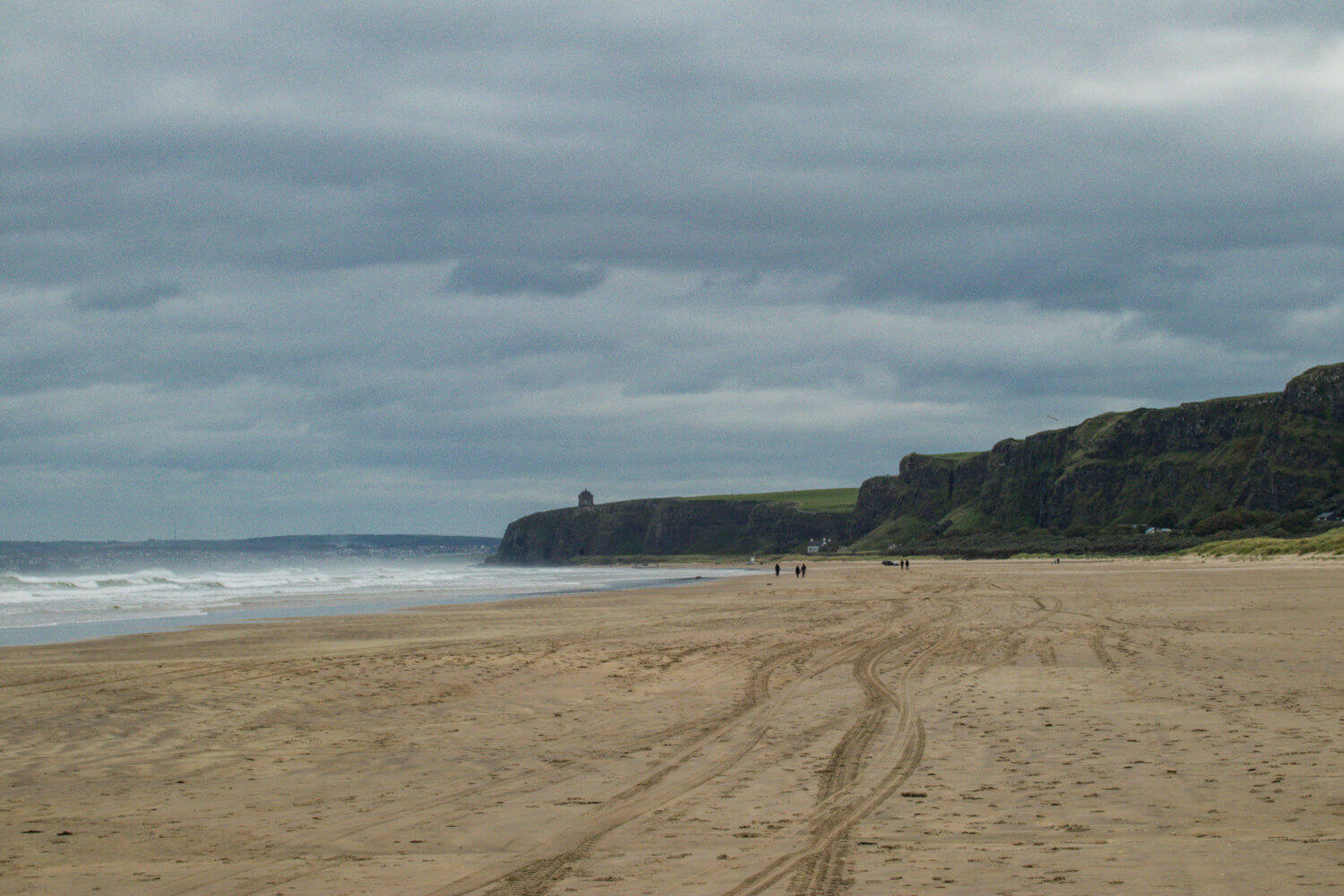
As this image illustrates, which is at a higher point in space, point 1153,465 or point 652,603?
point 1153,465

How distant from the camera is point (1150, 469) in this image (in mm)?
137500

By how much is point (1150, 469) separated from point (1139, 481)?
2134 millimetres

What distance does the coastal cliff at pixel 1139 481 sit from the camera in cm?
11394

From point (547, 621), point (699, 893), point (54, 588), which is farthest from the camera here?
point (54, 588)

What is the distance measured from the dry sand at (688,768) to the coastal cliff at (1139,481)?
8673cm

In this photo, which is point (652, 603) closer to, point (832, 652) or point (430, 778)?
point (832, 652)

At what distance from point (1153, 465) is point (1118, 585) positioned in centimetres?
10513

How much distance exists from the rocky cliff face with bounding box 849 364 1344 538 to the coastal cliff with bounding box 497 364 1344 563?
6.7 inches

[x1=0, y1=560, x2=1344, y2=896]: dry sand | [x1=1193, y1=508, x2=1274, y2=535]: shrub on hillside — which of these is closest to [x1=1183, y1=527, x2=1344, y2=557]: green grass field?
[x1=1193, y1=508, x2=1274, y2=535]: shrub on hillside

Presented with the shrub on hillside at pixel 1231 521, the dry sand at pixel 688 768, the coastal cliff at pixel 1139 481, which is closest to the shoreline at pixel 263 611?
the dry sand at pixel 688 768

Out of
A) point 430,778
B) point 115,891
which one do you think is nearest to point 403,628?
point 430,778

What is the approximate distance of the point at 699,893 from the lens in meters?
6.42

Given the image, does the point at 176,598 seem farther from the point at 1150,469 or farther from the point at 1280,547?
the point at 1150,469

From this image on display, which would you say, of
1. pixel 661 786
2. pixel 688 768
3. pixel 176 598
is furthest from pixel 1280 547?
pixel 661 786
